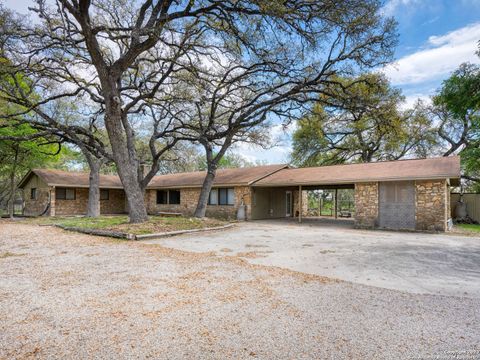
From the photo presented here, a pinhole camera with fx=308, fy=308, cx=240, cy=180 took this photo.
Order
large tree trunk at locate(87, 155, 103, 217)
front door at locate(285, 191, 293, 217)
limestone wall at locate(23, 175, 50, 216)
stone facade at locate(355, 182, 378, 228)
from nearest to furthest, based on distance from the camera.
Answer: stone facade at locate(355, 182, 378, 228), large tree trunk at locate(87, 155, 103, 217), limestone wall at locate(23, 175, 50, 216), front door at locate(285, 191, 293, 217)

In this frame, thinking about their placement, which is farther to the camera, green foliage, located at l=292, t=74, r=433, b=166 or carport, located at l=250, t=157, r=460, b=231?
green foliage, located at l=292, t=74, r=433, b=166

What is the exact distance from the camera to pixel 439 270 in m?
6.04

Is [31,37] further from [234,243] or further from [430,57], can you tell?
[430,57]

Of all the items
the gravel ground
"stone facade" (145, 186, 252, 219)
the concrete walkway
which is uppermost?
"stone facade" (145, 186, 252, 219)

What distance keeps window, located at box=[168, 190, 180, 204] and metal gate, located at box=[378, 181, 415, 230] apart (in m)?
13.7

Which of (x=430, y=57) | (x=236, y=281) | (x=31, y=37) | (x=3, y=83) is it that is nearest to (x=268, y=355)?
(x=236, y=281)

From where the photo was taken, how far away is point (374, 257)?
7.19 metres

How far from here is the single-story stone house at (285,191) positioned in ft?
42.0

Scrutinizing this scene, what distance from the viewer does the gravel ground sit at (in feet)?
9.27

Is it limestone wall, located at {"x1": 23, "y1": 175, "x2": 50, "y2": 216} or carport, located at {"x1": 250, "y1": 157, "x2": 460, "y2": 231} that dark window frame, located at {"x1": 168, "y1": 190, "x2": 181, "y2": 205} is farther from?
carport, located at {"x1": 250, "y1": 157, "x2": 460, "y2": 231}

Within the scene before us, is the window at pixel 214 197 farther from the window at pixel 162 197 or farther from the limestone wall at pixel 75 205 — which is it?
the limestone wall at pixel 75 205

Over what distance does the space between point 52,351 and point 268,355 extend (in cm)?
192

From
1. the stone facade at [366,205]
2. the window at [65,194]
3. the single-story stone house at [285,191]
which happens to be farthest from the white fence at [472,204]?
the window at [65,194]

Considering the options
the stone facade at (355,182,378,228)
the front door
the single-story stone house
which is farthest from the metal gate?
the front door
